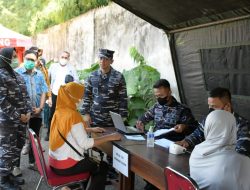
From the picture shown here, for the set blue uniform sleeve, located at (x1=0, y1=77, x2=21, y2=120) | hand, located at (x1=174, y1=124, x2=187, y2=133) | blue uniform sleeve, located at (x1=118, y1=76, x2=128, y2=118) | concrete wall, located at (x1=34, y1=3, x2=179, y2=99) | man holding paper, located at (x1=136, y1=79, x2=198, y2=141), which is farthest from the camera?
concrete wall, located at (x1=34, y1=3, x2=179, y2=99)

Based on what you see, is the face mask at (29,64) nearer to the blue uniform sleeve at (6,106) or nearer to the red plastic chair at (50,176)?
the blue uniform sleeve at (6,106)

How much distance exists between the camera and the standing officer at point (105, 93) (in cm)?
455

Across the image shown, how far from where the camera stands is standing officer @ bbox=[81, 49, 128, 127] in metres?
4.55

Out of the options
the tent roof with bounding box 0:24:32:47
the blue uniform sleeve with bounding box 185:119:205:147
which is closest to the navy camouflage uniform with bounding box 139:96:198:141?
the blue uniform sleeve with bounding box 185:119:205:147

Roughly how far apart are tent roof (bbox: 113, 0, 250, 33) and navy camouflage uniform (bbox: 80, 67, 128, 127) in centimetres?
91

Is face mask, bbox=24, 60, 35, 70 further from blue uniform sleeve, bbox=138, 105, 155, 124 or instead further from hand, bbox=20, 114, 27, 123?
blue uniform sleeve, bbox=138, 105, 155, 124

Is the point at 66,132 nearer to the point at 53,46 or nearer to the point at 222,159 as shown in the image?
the point at 222,159

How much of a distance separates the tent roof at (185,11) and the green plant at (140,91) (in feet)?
4.23

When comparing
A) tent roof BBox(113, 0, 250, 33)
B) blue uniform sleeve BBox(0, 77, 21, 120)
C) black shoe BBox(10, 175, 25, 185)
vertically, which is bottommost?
black shoe BBox(10, 175, 25, 185)

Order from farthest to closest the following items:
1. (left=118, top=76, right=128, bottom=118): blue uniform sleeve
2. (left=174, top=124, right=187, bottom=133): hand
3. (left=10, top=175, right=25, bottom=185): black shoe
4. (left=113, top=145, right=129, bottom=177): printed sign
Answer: (left=118, top=76, right=128, bottom=118): blue uniform sleeve → (left=10, top=175, right=25, bottom=185): black shoe → (left=174, top=124, right=187, bottom=133): hand → (left=113, top=145, right=129, bottom=177): printed sign

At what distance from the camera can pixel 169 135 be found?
3.99 metres

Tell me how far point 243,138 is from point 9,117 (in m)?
2.54

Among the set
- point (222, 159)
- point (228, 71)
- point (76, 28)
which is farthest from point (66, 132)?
point (76, 28)

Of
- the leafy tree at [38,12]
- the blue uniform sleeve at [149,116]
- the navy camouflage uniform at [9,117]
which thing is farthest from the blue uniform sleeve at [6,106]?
the leafy tree at [38,12]
